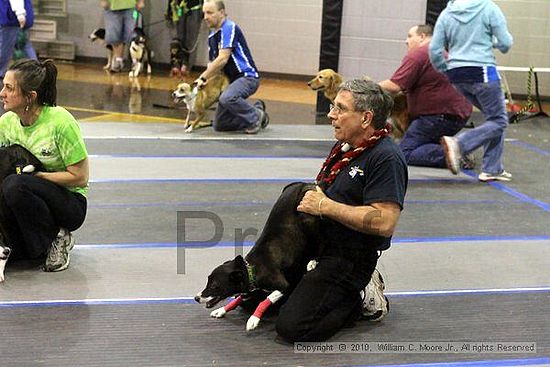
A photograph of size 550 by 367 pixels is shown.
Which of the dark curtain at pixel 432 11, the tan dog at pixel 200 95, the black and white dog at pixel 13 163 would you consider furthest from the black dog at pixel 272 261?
the dark curtain at pixel 432 11

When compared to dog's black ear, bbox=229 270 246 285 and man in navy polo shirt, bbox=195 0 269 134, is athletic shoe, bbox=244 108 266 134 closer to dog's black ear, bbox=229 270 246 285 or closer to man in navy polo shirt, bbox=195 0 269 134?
man in navy polo shirt, bbox=195 0 269 134

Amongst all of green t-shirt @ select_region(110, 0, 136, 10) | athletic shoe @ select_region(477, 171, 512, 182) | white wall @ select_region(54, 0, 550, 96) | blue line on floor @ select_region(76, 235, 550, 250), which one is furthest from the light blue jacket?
green t-shirt @ select_region(110, 0, 136, 10)

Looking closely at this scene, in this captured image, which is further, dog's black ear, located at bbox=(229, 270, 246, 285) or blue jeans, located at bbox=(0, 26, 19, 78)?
blue jeans, located at bbox=(0, 26, 19, 78)

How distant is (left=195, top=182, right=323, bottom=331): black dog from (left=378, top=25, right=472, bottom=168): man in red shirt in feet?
12.0

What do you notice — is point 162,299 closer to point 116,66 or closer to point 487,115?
point 487,115

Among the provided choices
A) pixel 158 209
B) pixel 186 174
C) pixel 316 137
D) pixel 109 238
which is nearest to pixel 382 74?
pixel 316 137

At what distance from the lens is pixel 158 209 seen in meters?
5.48

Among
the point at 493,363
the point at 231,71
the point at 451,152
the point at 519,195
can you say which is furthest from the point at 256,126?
the point at 493,363

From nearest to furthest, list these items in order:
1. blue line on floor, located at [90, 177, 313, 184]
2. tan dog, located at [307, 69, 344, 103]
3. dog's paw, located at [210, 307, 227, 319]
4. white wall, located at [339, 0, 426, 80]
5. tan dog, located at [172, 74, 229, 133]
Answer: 1. dog's paw, located at [210, 307, 227, 319]
2. blue line on floor, located at [90, 177, 313, 184]
3. tan dog, located at [307, 69, 344, 103]
4. tan dog, located at [172, 74, 229, 133]
5. white wall, located at [339, 0, 426, 80]

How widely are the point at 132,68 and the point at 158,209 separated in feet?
26.9

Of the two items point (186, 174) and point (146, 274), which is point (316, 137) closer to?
point (186, 174)

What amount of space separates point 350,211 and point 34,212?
1.57 metres

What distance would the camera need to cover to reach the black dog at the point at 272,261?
140 inches

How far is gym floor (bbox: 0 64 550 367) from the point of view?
3.39 metres
